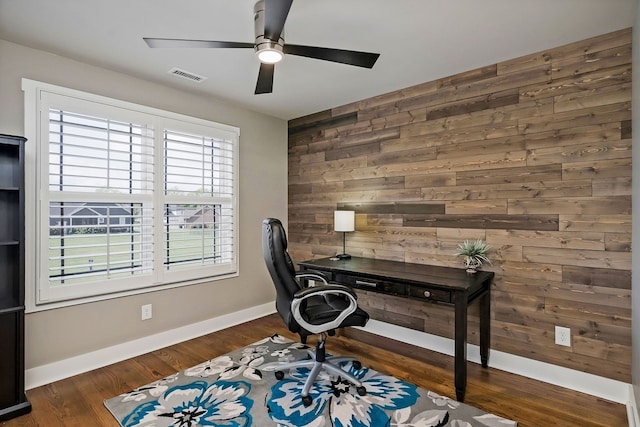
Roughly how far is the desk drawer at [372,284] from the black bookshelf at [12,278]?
2.26 m

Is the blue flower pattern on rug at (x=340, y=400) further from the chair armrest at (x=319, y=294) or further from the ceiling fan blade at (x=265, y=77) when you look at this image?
the ceiling fan blade at (x=265, y=77)

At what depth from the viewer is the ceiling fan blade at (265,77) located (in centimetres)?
225

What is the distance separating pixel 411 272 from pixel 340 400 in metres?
1.12

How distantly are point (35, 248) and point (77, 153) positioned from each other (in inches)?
30.4

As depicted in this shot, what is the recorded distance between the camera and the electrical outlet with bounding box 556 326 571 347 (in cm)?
245

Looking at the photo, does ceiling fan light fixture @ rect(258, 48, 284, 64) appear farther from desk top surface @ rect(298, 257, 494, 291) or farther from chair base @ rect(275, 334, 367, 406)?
chair base @ rect(275, 334, 367, 406)

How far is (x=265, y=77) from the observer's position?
2.35 metres

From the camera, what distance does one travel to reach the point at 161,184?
3.18m

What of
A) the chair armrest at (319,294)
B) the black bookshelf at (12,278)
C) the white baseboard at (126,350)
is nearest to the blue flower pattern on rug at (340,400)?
the chair armrest at (319,294)

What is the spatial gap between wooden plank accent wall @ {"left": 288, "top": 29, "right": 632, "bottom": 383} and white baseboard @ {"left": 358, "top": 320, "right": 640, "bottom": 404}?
0.06m

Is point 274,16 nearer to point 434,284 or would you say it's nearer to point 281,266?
point 281,266

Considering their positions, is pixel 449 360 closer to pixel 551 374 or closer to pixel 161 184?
pixel 551 374

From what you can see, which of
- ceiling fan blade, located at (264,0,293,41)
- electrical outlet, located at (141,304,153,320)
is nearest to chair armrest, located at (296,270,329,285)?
electrical outlet, located at (141,304,153,320)

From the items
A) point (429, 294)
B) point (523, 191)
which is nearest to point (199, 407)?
point (429, 294)
